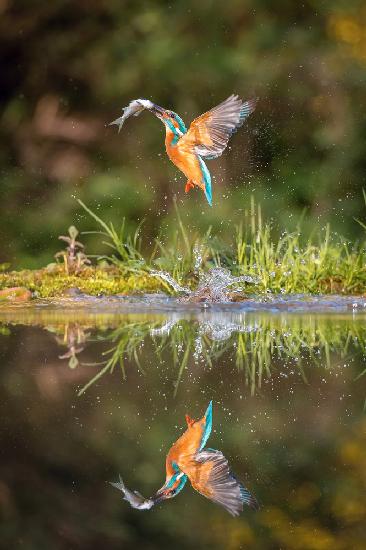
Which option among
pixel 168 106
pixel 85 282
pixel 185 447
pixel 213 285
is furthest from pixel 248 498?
pixel 168 106

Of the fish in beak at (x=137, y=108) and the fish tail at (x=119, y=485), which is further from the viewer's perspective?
the fish in beak at (x=137, y=108)

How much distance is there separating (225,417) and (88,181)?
7.89m

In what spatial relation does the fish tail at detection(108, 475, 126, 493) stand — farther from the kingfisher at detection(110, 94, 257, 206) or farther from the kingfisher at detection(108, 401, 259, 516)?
the kingfisher at detection(110, 94, 257, 206)

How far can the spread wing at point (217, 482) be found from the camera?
1853 millimetres

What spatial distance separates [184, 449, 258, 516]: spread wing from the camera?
1.85 m

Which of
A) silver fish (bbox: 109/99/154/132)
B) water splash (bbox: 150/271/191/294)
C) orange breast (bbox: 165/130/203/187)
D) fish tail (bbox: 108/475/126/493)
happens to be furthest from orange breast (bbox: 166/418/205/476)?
orange breast (bbox: 165/130/203/187)

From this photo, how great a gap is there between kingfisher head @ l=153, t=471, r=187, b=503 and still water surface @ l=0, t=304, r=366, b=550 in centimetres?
2

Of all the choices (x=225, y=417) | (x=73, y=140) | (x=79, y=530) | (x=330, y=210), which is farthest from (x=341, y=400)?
(x=73, y=140)

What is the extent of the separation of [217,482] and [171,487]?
0.28 ft

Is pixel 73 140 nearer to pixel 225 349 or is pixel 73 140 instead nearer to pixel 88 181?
pixel 88 181

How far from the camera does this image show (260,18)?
36.1 feet

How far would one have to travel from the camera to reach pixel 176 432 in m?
2.55

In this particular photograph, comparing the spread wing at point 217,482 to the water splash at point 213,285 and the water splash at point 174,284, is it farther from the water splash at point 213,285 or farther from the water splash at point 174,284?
the water splash at point 174,284

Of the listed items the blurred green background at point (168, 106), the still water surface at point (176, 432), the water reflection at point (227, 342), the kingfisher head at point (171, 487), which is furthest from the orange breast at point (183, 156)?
the kingfisher head at point (171, 487)
